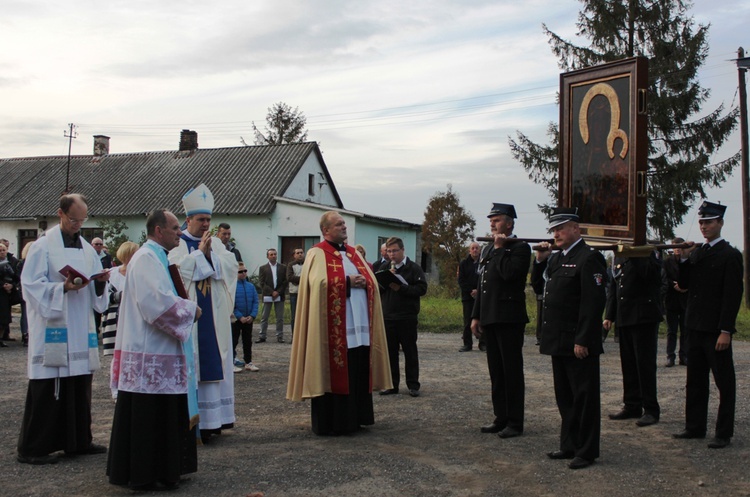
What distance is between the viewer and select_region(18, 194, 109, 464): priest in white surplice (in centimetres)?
623

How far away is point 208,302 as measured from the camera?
706 centimetres

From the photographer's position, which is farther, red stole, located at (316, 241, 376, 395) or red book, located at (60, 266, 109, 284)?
red stole, located at (316, 241, 376, 395)

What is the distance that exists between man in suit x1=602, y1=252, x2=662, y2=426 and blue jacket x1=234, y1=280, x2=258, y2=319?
5.59 metres

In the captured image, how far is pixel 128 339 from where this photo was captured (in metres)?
5.47

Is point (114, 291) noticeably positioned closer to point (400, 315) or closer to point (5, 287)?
point (400, 315)

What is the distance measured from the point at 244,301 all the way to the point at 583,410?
6.56 meters

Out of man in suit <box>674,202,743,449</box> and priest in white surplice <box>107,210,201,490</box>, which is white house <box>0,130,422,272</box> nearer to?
A: man in suit <box>674,202,743,449</box>

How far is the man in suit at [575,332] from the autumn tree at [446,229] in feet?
89.6

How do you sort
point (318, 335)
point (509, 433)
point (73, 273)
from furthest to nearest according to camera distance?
point (318, 335), point (509, 433), point (73, 273)

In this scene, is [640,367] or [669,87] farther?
[669,87]

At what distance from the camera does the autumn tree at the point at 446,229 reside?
3412 centimetres

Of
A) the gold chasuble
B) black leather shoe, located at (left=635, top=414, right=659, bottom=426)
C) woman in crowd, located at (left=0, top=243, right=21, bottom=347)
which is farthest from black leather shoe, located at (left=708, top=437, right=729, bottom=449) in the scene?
woman in crowd, located at (left=0, top=243, right=21, bottom=347)

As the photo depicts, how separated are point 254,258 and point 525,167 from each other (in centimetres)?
1162

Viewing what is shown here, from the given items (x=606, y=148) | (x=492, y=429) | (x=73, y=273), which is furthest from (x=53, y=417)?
(x=606, y=148)
